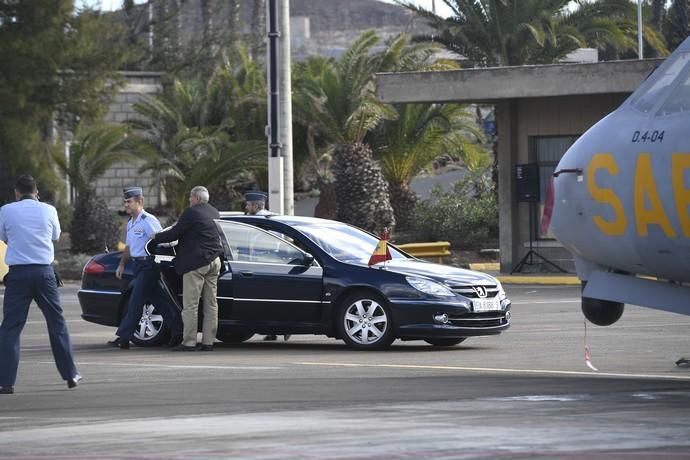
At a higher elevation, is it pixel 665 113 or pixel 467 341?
pixel 665 113

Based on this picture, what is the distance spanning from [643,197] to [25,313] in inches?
196

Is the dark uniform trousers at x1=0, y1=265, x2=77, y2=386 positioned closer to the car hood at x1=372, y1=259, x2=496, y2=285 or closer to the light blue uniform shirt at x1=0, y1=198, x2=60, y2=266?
the light blue uniform shirt at x1=0, y1=198, x2=60, y2=266

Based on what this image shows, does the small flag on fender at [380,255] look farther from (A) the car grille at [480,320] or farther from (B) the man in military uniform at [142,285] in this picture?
(B) the man in military uniform at [142,285]

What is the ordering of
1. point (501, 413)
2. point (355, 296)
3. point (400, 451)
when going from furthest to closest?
point (355, 296) < point (501, 413) < point (400, 451)

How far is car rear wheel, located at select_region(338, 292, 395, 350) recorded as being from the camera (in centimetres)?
1628

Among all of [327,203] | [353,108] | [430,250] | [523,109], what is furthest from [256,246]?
[327,203]

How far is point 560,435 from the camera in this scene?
9109mm

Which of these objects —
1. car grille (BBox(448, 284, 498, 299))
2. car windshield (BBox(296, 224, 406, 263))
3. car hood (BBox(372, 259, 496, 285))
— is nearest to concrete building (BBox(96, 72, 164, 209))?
car windshield (BBox(296, 224, 406, 263))

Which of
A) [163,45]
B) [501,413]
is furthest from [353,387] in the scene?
[163,45]

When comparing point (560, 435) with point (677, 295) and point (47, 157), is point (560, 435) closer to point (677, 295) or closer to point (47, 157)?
point (677, 295)

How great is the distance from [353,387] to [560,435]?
139 inches

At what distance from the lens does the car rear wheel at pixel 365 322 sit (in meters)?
16.3

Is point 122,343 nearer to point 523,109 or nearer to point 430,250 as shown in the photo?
point 430,250


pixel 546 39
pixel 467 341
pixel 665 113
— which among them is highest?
pixel 546 39
